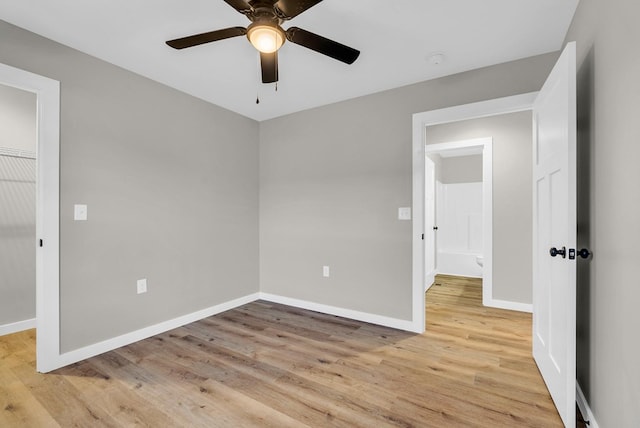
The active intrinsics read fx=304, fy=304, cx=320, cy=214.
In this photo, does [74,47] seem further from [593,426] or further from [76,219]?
[593,426]

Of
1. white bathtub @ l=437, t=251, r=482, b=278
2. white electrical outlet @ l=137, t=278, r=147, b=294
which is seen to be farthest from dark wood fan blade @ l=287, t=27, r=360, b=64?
white bathtub @ l=437, t=251, r=482, b=278

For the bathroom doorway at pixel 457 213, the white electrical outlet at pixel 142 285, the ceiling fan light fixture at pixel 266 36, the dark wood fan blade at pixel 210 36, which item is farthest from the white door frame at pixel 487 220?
the white electrical outlet at pixel 142 285

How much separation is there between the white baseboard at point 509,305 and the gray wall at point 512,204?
0.04m

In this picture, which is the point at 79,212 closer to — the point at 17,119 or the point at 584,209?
Answer: the point at 17,119

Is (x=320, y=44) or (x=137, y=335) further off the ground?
(x=320, y=44)

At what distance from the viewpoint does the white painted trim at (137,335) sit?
89.6 inches

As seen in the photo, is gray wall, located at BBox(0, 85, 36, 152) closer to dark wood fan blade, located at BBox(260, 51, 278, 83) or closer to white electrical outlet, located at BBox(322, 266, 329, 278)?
dark wood fan blade, located at BBox(260, 51, 278, 83)

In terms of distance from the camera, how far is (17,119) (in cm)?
300

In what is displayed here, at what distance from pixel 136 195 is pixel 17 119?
5.21 ft

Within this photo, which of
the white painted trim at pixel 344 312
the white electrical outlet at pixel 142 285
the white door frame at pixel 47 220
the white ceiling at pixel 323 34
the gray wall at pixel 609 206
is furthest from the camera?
the white painted trim at pixel 344 312

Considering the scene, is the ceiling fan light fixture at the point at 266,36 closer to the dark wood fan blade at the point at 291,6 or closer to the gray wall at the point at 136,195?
the dark wood fan blade at the point at 291,6

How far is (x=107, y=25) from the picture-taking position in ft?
6.61

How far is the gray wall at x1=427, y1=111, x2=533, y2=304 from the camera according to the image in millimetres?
3506

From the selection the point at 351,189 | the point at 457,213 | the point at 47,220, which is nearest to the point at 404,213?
the point at 351,189
